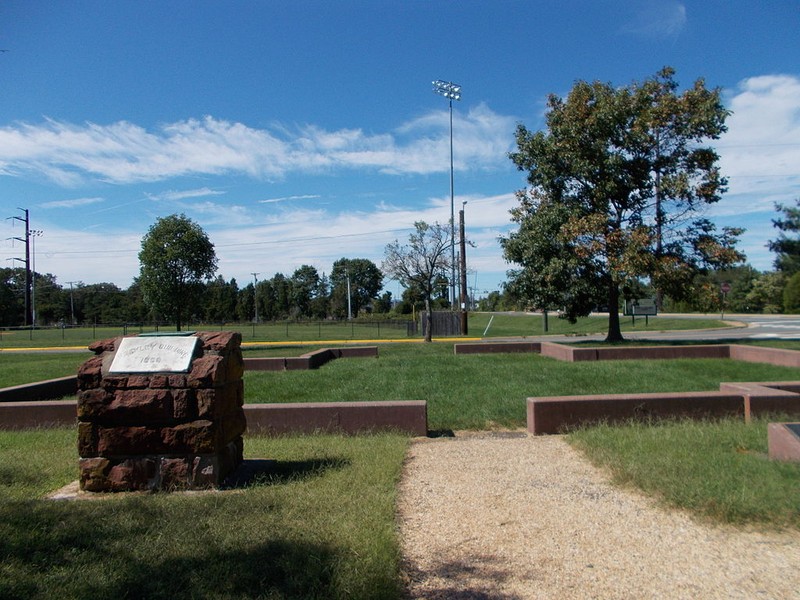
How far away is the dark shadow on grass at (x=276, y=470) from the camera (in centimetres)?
576

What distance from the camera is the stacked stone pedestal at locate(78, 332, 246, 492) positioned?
18.0 feet

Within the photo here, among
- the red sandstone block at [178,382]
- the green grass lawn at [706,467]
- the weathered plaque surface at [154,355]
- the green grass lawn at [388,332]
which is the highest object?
the weathered plaque surface at [154,355]

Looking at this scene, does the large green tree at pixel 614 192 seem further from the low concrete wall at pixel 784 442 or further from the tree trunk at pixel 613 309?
the low concrete wall at pixel 784 442

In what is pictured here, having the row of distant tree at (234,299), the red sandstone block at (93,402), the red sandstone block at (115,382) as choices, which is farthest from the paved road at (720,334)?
the row of distant tree at (234,299)

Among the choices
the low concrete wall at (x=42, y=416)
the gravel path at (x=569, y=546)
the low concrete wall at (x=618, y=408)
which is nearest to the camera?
the gravel path at (x=569, y=546)

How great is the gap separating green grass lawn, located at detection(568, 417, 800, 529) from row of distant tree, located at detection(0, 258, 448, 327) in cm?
7508

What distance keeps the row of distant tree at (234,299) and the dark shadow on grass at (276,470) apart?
75796mm

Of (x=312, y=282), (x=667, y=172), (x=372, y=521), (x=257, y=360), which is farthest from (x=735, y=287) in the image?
(x=312, y=282)

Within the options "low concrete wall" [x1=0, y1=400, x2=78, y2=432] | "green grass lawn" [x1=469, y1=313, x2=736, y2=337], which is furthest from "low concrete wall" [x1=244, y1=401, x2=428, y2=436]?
"green grass lawn" [x1=469, y1=313, x2=736, y2=337]

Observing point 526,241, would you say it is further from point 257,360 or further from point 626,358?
point 257,360

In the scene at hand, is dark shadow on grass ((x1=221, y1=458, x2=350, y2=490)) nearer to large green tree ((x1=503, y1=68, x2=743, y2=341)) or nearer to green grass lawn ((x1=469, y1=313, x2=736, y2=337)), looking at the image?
large green tree ((x1=503, y1=68, x2=743, y2=341))

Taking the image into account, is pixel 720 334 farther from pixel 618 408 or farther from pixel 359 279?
pixel 359 279

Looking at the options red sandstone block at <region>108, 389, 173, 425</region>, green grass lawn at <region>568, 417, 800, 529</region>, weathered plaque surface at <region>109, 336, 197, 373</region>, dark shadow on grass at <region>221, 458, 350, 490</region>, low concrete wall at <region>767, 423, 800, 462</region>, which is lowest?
dark shadow on grass at <region>221, 458, 350, 490</region>

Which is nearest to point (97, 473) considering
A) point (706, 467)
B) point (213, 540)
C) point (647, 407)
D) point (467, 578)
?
point (213, 540)
